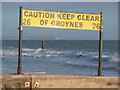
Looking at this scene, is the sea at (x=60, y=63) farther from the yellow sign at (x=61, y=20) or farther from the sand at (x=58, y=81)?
the sand at (x=58, y=81)

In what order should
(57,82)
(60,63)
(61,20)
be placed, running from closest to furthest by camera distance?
(57,82), (61,20), (60,63)

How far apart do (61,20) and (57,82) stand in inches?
79.9

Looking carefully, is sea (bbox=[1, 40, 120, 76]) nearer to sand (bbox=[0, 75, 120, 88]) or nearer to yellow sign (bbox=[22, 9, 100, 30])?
yellow sign (bbox=[22, 9, 100, 30])

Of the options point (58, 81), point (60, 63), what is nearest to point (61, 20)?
point (58, 81)

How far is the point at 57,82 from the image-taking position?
734 cm

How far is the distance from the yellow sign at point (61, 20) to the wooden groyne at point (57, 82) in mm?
1724

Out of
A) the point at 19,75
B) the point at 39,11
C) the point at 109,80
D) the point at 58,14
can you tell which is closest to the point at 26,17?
the point at 39,11

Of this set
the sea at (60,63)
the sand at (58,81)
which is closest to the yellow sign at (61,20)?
the sand at (58,81)

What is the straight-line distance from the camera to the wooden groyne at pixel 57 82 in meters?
7.30

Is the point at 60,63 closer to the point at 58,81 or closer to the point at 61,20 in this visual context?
the point at 61,20

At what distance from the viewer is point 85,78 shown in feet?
24.3

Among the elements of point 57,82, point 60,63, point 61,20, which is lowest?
point 60,63

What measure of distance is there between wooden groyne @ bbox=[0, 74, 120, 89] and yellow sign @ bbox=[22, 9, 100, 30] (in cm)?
172

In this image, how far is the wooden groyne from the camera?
24.0 feet
